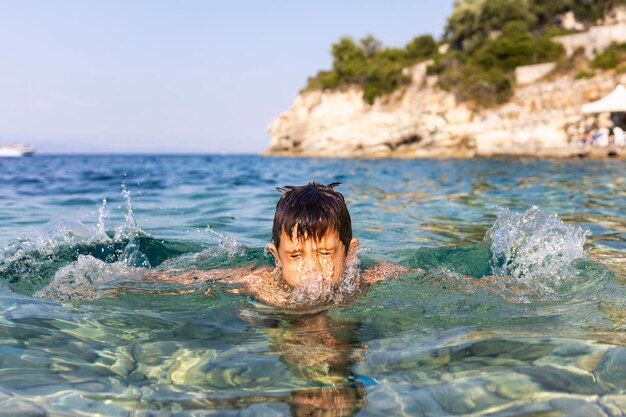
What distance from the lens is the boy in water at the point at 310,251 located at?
3180 mm

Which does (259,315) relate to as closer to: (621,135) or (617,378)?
(617,378)

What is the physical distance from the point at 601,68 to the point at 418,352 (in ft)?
135

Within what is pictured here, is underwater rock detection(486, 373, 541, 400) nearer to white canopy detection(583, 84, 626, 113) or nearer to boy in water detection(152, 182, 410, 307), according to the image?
boy in water detection(152, 182, 410, 307)

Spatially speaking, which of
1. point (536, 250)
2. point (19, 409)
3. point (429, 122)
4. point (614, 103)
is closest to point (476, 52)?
point (429, 122)

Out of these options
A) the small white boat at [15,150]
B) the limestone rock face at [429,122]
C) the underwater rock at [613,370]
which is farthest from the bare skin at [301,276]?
the small white boat at [15,150]

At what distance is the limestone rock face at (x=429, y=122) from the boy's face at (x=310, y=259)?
1078 inches

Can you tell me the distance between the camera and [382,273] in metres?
3.97

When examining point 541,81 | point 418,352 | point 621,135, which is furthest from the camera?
point 541,81

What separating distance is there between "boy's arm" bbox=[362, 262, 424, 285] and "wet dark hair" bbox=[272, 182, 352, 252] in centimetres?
42

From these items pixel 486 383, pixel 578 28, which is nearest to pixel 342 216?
pixel 486 383

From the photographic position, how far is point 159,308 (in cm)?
331

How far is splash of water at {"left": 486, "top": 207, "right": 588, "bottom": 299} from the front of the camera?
391 cm

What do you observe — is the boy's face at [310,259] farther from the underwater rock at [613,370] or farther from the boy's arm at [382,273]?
the underwater rock at [613,370]

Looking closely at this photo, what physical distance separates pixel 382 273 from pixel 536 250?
55.7 inches
